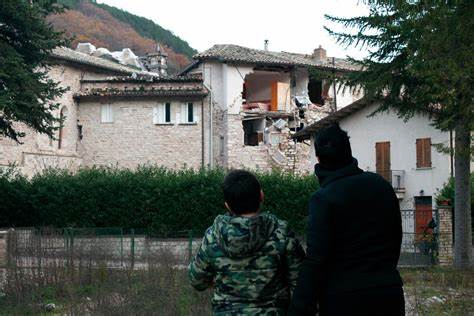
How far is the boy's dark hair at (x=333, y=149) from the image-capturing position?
445 cm

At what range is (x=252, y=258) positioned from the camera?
4.39 meters

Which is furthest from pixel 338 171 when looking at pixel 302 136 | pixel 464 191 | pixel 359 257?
pixel 302 136

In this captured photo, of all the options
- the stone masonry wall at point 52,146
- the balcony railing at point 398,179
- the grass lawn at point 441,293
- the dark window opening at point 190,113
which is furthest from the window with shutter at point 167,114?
the grass lawn at point 441,293

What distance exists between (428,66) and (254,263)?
31.0ft

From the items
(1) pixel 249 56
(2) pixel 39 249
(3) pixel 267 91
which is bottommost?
(2) pixel 39 249

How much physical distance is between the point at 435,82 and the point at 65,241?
6863 millimetres

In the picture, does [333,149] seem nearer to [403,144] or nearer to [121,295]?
[121,295]

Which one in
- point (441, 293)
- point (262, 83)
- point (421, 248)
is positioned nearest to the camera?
point (441, 293)

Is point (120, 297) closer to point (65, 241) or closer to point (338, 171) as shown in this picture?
point (65, 241)

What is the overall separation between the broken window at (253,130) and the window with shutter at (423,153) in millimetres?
13343

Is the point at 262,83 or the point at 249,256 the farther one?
the point at 262,83

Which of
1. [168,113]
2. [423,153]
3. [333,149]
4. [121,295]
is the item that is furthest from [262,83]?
[333,149]

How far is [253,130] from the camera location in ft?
161

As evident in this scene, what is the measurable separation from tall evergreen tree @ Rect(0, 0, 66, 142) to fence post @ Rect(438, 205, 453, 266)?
43.8 ft
